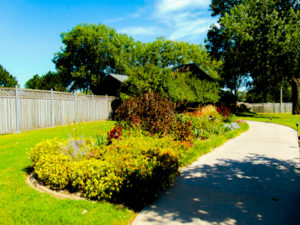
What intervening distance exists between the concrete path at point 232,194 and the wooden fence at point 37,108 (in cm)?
765

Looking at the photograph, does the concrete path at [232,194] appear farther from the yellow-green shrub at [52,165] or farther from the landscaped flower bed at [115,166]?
the yellow-green shrub at [52,165]

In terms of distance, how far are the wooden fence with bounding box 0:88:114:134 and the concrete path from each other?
7.65m

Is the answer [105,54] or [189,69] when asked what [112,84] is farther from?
[105,54]

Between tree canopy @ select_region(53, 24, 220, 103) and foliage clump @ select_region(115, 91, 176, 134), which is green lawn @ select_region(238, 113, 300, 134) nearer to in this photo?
foliage clump @ select_region(115, 91, 176, 134)

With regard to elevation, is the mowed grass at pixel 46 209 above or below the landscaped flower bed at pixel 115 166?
below

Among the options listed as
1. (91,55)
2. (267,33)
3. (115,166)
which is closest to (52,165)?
(115,166)

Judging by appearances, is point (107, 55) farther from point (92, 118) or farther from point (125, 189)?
point (125, 189)

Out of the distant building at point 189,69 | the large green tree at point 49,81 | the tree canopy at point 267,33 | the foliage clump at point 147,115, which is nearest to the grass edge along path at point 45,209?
the foliage clump at point 147,115

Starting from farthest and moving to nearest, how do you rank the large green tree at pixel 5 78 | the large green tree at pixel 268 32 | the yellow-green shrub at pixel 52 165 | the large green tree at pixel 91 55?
1. the large green tree at pixel 91 55
2. the large green tree at pixel 5 78
3. the large green tree at pixel 268 32
4. the yellow-green shrub at pixel 52 165

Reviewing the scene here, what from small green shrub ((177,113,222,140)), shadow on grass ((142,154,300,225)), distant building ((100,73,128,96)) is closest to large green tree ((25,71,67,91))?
distant building ((100,73,128,96))

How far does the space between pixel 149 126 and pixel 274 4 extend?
21690 millimetres

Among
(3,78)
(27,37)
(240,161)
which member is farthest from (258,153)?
(3,78)

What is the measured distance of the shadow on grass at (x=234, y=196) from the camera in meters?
3.32

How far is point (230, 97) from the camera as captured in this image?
27750mm
